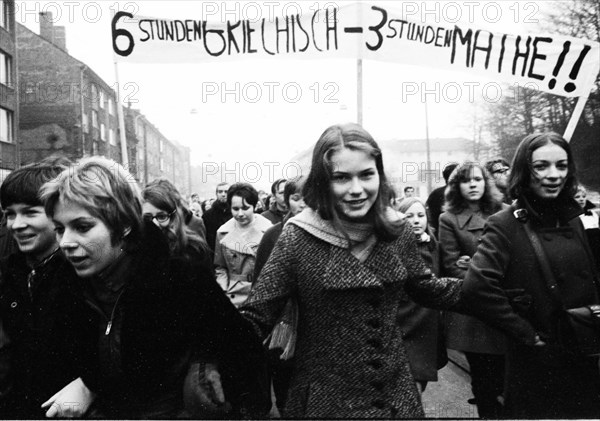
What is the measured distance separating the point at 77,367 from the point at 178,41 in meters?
2.75

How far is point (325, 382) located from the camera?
1817mm

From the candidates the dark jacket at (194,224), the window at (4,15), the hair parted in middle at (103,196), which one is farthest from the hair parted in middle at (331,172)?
the window at (4,15)

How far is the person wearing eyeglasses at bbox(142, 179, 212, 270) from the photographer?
345 cm

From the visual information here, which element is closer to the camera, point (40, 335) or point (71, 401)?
point (71, 401)

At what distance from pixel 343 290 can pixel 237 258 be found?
2.78 m

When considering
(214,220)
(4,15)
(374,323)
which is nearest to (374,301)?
(374,323)

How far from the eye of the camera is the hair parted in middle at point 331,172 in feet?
6.13

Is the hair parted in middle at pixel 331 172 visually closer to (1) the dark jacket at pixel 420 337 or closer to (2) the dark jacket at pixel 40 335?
(2) the dark jacket at pixel 40 335

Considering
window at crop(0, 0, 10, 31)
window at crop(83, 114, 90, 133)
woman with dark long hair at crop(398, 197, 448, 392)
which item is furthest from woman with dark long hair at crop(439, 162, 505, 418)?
window at crop(83, 114, 90, 133)

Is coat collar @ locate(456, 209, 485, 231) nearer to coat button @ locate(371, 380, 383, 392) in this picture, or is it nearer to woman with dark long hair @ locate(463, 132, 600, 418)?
woman with dark long hair @ locate(463, 132, 600, 418)

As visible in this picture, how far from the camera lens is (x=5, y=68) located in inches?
1017

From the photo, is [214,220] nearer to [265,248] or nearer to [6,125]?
[265,248]

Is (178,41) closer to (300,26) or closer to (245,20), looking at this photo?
(245,20)

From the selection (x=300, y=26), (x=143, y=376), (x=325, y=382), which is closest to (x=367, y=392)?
(x=325, y=382)
